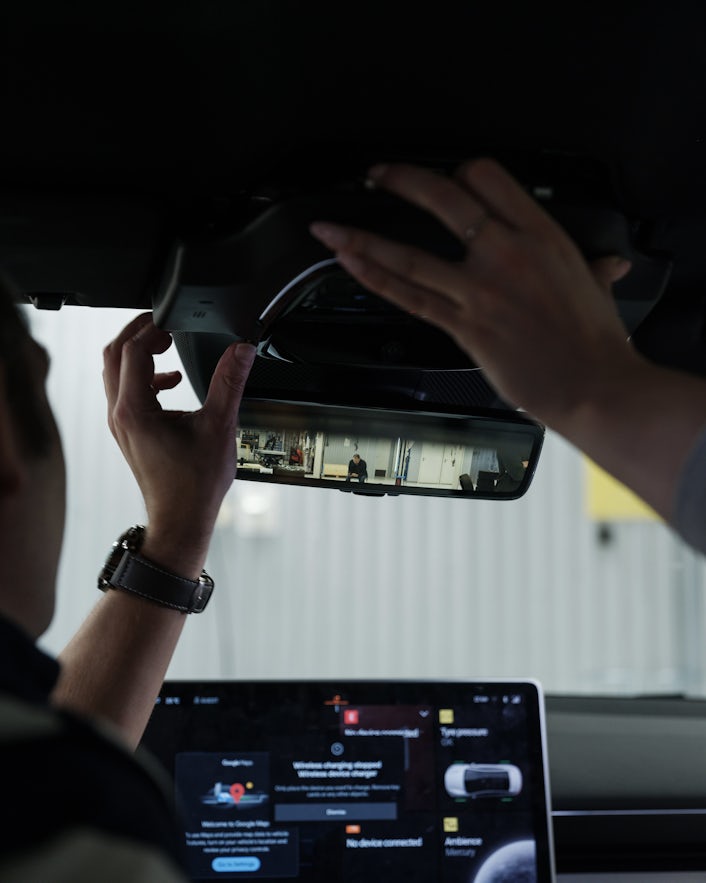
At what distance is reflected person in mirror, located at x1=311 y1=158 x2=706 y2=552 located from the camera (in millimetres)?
603

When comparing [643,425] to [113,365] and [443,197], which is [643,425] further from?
[113,365]

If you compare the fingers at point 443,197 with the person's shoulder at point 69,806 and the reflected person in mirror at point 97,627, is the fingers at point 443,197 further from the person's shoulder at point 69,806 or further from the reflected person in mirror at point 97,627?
the person's shoulder at point 69,806

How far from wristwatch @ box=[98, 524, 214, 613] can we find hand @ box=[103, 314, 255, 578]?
2 cm

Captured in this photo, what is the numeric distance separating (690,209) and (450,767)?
910 mm

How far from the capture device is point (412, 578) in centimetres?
438

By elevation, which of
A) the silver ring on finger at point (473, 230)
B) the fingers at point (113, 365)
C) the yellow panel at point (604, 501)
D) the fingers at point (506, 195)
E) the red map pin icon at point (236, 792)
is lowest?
the red map pin icon at point (236, 792)

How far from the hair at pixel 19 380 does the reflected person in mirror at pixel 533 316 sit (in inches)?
9.0

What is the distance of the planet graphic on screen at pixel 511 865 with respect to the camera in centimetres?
138

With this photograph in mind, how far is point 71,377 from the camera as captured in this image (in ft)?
14.0

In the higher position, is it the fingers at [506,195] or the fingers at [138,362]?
the fingers at [138,362]

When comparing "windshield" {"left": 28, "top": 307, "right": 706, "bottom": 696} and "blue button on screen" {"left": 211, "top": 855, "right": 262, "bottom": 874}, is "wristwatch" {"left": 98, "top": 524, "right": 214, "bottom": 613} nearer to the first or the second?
"blue button on screen" {"left": 211, "top": 855, "right": 262, "bottom": 874}

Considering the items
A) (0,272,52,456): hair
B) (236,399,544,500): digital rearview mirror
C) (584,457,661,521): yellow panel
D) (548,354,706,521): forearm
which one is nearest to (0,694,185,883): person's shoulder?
(0,272,52,456): hair

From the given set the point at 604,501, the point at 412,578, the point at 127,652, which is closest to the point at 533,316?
the point at 127,652

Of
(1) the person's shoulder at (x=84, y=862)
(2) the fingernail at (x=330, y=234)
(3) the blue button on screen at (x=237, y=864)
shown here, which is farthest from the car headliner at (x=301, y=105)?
(3) the blue button on screen at (x=237, y=864)
